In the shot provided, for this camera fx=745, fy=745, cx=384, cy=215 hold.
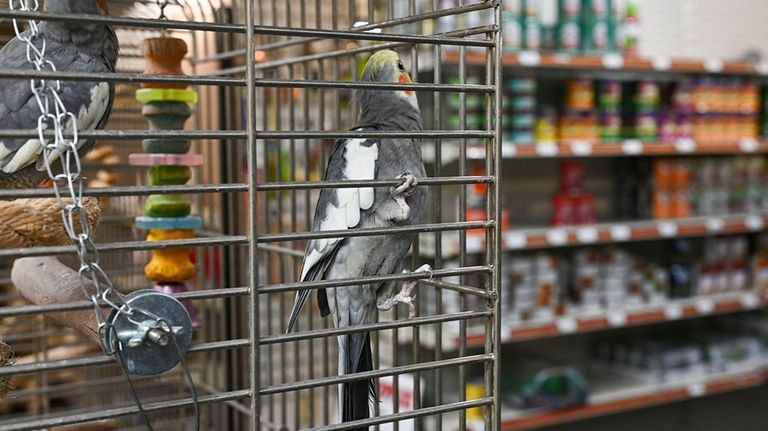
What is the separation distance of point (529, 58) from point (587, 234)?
31.4 inches

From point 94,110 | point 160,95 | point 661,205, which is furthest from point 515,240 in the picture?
point 94,110

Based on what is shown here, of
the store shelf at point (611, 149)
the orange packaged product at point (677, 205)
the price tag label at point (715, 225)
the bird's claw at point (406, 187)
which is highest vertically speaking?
the store shelf at point (611, 149)

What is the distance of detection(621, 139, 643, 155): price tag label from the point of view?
3.23 m

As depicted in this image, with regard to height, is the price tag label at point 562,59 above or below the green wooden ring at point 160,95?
above

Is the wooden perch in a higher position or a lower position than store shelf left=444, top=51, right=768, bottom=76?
lower

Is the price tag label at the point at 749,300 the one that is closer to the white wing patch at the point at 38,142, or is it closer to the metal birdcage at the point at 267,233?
the metal birdcage at the point at 267,233

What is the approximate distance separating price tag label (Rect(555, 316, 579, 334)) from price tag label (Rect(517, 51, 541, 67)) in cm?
106

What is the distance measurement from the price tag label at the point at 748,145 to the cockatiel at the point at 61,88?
3306mm

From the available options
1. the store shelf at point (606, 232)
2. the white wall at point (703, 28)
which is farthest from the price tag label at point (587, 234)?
the white wall at point (703, 28)

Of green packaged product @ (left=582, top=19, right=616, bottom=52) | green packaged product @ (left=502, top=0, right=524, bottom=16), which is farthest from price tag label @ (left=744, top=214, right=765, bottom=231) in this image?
green packaged product @ (left=502, top=0, right=524, bottom=16)

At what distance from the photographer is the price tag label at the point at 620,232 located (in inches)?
127

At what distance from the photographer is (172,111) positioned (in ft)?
4.22

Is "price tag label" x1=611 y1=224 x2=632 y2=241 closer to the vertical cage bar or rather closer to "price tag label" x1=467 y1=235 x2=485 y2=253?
"price tag label" x1=467 y1=235 x2=485 y2=253

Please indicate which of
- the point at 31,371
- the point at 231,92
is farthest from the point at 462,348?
the point at 231,92
